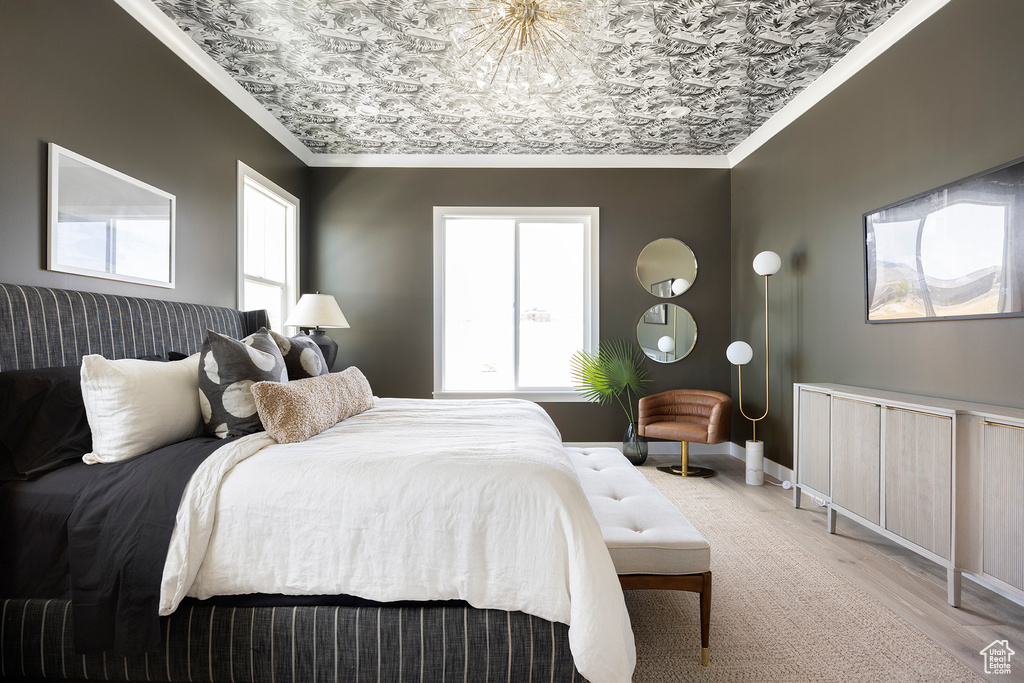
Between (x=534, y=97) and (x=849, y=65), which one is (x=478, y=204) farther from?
(x=849, y=65)

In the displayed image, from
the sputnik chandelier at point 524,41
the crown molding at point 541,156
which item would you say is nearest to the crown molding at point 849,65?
the crown molding at point 541,156

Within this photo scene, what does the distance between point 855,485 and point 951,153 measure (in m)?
1.73

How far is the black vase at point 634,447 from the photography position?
4.49m

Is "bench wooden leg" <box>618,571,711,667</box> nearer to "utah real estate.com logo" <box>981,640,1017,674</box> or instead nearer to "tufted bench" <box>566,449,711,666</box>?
"tufted bench" <box>566,449,711,666</box>

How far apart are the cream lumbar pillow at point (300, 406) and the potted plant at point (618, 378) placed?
2749 millimetres

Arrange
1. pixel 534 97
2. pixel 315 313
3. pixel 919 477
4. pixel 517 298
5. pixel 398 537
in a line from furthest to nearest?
pixel 517 298
pixel 315 313
pixel 534 97
pixel 919 477
pixel 398 537

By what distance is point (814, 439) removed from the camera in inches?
119

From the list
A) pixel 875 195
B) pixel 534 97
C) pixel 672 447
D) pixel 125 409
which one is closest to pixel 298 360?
pixel 125 409

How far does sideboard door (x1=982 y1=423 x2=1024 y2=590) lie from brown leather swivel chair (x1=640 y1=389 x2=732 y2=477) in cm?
212

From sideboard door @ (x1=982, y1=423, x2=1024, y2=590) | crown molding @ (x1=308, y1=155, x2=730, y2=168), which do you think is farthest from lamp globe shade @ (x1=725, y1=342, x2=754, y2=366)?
sideboard door @ (x1=982, y1=423, x2=1024, y2=590)

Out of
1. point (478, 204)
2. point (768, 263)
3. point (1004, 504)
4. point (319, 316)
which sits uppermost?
point (478, 204)

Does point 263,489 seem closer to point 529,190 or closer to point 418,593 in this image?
point 418,593

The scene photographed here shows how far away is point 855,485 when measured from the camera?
2627 millimetres

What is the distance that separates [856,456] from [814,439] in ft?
1.32
